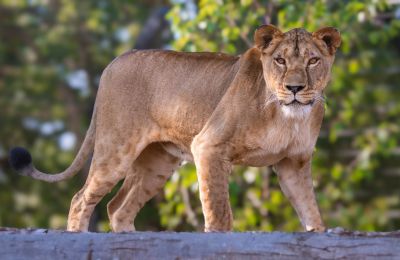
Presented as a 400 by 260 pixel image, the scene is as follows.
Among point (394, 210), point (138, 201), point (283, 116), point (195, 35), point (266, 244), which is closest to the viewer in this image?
point (266, 244)

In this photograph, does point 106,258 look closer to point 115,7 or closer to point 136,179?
point 136,179

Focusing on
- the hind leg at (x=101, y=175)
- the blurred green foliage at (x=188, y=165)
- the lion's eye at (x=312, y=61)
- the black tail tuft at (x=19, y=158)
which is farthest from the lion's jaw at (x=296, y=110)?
the blurred green foliage at (x=188, y=165)

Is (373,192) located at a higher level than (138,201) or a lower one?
lower

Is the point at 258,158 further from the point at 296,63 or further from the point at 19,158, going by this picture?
the point at 19,158

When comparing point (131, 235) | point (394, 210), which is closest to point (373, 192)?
point (394, 210)

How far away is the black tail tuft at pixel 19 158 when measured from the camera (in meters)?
6.41

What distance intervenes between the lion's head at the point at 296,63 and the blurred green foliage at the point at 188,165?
3.35m

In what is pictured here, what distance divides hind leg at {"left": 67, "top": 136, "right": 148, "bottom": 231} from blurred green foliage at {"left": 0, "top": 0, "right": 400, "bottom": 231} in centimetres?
288

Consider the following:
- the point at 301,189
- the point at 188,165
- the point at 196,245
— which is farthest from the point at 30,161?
the point at 188,165

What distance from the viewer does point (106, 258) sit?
14.2 feet

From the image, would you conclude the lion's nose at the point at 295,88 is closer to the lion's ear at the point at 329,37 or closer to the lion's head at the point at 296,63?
the lion's head at the point at 296,63

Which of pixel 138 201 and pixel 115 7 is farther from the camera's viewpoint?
pixel 115 7

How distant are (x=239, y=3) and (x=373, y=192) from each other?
7879 millimetres

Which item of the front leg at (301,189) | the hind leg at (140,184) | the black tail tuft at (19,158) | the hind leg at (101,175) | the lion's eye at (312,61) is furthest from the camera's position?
the hind leg at (140,184)
